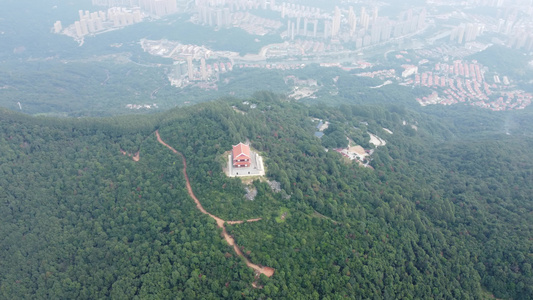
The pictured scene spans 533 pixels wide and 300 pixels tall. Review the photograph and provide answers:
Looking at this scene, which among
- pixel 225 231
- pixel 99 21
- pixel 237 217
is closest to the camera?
pixel 225 231

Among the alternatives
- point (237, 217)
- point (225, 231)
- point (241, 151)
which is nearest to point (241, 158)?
point (241, 151)

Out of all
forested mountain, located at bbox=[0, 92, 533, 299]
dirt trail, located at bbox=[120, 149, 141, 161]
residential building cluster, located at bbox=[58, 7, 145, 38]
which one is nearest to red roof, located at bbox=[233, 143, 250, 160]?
forested mountain, located at bbox=[0, 92, 533, 299]

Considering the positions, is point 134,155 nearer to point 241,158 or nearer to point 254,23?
point 241,158

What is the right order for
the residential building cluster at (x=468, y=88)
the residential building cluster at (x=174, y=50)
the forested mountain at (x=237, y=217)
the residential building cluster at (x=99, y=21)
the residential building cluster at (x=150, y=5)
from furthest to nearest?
the residential building cluster at (x=150, y=5)
the residential building cluster at (x=99, y=21)
the residential building cluster at (x=174, y=50)
the residential building cluster at (x=468, y=88)
the forested mountain at (x=237, y=217)

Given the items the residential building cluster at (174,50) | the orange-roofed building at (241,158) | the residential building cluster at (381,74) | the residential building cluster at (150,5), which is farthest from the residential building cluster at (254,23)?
the orange-roofed building at (241,158)

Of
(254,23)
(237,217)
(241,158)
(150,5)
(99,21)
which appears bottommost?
(254,23)

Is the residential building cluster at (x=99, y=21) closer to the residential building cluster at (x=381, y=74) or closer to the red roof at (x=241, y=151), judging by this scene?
the residential building cluster at (x=381, y=74)

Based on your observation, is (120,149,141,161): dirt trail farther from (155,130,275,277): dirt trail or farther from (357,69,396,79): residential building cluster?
(357,69,396,79): residential building cluster
